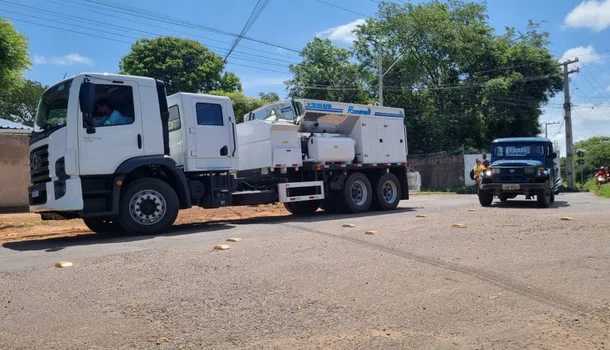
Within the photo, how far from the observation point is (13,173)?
17094 millimetres

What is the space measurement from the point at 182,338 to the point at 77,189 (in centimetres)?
620

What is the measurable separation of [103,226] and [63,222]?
3.98m

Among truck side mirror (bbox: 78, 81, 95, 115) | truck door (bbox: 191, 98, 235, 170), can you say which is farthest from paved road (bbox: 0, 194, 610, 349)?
truck door (bbox: 191, 98, 235, 170)

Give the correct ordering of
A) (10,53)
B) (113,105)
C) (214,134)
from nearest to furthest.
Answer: (113,105), (214,134), (10,53)

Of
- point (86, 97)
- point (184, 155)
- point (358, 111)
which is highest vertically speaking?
point (358, 111)

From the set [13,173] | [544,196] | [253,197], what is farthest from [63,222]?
[544,196]

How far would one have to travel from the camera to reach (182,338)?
13.4ft

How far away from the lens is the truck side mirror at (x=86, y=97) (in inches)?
368

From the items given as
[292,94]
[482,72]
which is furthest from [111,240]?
[482,72]

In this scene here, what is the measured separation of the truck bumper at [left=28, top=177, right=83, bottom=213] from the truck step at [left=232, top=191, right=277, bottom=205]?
3.69m

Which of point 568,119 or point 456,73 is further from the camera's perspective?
point 456,73

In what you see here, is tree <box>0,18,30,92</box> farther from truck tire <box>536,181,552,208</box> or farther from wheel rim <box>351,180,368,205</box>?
truck tire <box>536,181,552,208</box>

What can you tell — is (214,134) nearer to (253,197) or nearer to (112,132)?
(253,197)

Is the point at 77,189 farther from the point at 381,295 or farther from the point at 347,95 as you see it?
the point at 347,95
